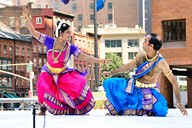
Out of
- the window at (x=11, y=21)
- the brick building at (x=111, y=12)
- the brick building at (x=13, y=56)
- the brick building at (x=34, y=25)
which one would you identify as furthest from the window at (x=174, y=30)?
the brick building at (x=111, y=12)

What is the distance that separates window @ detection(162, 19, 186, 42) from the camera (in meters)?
39.8

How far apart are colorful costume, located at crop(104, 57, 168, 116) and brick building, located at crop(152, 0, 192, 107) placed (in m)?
26.6

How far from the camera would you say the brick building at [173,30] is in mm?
38656

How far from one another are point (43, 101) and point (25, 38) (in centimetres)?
7538

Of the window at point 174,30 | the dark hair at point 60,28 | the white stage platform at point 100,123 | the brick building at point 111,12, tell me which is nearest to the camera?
the white stage platform at point 100,123

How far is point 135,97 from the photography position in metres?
12.0

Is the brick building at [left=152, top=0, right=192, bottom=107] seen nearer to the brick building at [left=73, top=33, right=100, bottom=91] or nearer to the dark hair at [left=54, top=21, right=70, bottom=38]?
the dark hair at [left=54, top=21, right=70, bottom=38]

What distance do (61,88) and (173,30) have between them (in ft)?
94.6

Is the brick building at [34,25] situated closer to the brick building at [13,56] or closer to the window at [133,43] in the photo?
the brick building at [13,56]

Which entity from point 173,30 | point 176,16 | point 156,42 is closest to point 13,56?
point 173,30

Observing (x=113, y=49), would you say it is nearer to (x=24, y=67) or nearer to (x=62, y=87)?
(x=24, y=67)

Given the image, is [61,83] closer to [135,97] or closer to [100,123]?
[135,97]

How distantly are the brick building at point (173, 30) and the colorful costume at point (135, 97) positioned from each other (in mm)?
26595

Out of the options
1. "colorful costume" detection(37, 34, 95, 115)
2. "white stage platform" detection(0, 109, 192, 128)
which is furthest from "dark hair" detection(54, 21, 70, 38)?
"white stage platform" detection(0, 109, 192, 128)
